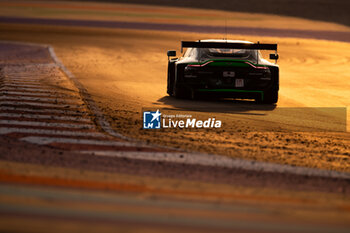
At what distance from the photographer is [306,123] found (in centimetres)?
1269

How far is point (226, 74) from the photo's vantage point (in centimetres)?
1423

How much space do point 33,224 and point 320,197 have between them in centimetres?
298

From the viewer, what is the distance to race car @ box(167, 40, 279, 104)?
14.2 meters

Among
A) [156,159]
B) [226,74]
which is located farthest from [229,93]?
[156,159]

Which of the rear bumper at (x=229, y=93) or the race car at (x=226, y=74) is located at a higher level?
the race car at (x=226, y=74)

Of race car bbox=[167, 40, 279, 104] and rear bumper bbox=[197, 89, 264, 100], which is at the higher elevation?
race car bbox=[167, 40, 279, 104]

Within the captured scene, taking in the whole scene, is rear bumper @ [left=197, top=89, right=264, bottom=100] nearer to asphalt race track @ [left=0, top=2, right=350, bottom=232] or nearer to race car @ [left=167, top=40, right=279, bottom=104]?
race car @ [left=167, top=40, right=279, bottom=104]

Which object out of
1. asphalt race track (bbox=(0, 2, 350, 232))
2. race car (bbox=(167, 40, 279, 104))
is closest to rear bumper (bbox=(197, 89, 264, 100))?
race car (bbox=(167, 40, 279, 104))

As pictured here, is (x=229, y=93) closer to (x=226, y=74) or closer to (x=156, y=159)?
(x=226, y=74)

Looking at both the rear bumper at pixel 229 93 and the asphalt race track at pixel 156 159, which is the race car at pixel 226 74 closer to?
the rear bumper at pixel 229 93

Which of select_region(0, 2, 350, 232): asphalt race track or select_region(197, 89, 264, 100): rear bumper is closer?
select_region(0, 2, 350, 232): asphalt race track

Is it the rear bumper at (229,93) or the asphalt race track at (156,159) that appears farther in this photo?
the rear bumper at (229,93)

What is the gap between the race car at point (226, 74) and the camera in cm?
1423

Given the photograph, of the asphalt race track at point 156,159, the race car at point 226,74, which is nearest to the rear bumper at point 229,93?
the race car at point 226,74
